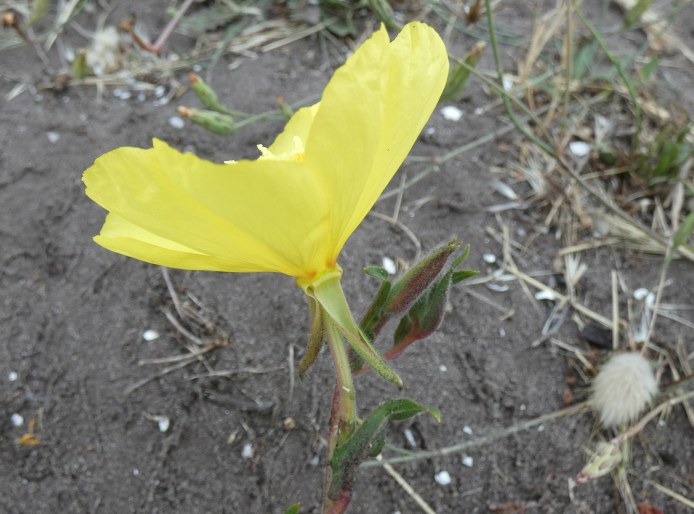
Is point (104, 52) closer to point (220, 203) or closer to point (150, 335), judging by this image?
point (150, 335)

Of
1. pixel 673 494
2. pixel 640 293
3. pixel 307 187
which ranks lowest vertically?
pixel 673 494

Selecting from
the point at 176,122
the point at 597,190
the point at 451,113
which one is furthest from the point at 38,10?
the point at 597,190

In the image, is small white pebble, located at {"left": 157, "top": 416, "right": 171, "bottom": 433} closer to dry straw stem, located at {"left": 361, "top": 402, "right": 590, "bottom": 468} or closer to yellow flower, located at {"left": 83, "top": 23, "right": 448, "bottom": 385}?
dry straw stem, located at {"left": 361, "top": 402, "right": 590, "bottom": 468}

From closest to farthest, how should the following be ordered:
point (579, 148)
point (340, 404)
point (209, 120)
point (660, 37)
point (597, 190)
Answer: point (340, 404) → point (209, 120) → point (597, 190) → point (579, 148) → point (660, 37)

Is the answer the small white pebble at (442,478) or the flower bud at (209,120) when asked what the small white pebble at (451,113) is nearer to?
the flower bud at (209,120)

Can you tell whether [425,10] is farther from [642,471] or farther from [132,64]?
[642,471]

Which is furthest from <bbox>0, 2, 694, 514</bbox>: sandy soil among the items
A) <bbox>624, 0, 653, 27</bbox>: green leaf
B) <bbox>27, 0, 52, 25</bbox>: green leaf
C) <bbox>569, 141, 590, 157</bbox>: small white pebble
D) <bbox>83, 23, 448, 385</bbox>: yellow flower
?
<bbox>624, 0, 653, 27</bbox>: green leaf
